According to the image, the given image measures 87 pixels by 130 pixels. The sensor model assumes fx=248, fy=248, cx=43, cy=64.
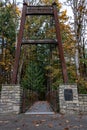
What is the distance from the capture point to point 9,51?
779 inches

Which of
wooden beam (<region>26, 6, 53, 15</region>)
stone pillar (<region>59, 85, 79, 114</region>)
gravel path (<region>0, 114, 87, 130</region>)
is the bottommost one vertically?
gravel path (<region>0, 114, 87, 130</region>)

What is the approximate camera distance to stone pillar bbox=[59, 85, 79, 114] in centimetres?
936

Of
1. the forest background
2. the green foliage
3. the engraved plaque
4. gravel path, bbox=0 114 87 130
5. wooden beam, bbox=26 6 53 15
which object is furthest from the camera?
the green foliage

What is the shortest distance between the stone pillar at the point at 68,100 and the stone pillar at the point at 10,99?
5.32 ft

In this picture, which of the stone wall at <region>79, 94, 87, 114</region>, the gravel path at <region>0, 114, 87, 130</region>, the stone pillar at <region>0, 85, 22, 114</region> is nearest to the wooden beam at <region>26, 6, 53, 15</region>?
the stone pillar at <region>0, 85, 22, 114</region>

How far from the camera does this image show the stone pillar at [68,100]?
30.7 ft

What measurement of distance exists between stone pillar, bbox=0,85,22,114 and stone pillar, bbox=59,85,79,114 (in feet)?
5.32

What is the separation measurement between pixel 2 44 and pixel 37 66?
426 inches

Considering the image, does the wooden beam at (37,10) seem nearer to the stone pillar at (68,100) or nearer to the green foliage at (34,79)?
the stone pillar at (68,100)

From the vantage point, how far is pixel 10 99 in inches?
369

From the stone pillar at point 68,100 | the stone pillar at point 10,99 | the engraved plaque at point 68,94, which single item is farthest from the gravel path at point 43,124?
the engraved plaque at point 68,94

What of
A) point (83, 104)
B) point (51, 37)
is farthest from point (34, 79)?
point (83, 104)

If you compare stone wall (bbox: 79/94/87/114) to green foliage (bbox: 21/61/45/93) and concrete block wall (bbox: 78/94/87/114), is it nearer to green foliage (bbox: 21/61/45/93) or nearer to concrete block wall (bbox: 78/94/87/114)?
concrete block wall (bbox: 78/94/87/114)

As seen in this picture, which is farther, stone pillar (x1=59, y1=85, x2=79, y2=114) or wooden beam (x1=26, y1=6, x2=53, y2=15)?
wooden beam (x1=26, y1=6, x2=53, y2=15)
